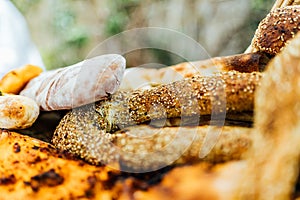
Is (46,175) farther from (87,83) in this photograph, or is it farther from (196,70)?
(196,70)

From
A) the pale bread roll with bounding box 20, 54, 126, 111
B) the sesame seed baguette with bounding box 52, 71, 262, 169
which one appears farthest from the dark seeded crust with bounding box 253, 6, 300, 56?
the pale bread roll with bounding box 20, 54, 126, 111

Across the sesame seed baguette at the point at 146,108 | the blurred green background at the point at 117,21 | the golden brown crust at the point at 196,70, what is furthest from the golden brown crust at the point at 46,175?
the blurred green background at the point at 117,21

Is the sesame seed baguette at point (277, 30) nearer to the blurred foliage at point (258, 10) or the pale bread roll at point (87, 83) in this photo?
the pale bread roll at point (87, 83)

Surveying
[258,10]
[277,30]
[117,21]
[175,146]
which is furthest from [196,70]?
[117,21]

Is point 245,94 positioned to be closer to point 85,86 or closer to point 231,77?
point 231,77

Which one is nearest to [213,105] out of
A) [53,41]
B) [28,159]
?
[28,159]

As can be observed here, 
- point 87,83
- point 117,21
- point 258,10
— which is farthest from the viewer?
point 117,21

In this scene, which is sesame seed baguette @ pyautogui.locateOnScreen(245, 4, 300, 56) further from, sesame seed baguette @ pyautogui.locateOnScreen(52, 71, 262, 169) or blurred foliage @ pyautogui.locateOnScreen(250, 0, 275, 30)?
blurred foliage @ pyautogui.locateOnScreen(250, 0, 275, 30)

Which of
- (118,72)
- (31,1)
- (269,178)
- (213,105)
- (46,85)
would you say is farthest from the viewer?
(31,1)
